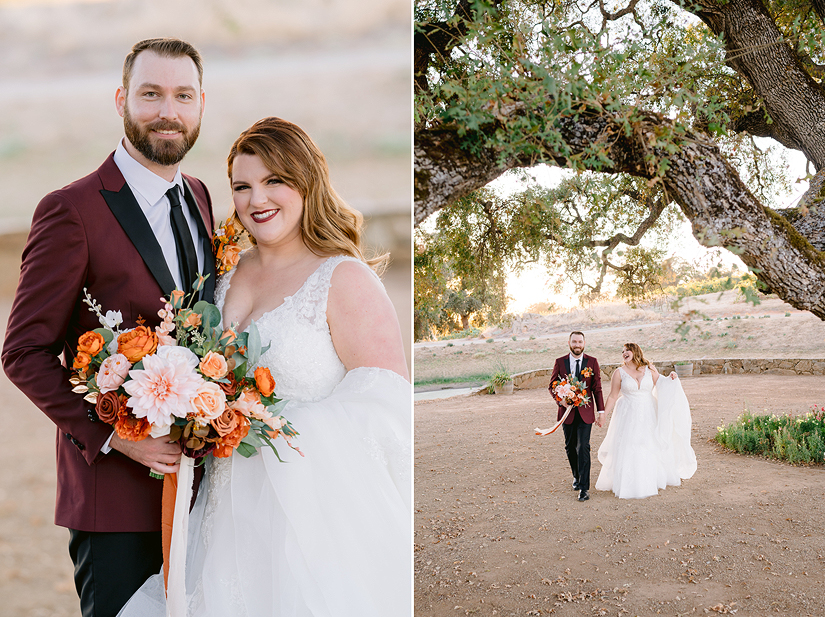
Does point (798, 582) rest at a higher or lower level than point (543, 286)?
lower

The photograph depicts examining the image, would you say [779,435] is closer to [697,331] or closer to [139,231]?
[697,331]

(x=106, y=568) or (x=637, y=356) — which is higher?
(x=637, y=356)

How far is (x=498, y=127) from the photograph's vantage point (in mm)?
2129

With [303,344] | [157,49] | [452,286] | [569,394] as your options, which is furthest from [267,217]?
[569,394]

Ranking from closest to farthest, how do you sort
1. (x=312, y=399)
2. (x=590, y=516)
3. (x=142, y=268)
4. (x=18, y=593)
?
1. (x=142, y=268)
2. (x=312, y=399)
3. (x=590, y=516)
4. (x=18, y=593)

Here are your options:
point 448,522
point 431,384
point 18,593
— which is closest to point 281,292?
point 431,384

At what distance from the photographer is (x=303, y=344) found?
1.53m

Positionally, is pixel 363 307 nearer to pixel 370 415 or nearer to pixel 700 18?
pixel 370 415

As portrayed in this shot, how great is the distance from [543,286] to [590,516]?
97 cm

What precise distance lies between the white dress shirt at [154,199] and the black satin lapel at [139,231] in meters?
0.05

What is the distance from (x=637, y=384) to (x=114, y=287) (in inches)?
76.3

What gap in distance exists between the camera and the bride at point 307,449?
142cm

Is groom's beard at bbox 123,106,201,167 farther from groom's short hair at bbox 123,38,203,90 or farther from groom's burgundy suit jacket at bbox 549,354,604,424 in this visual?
groom's burgundy suit jacket at bbox 549,354,604,424

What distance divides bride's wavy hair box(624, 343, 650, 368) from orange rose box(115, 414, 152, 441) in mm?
1814
